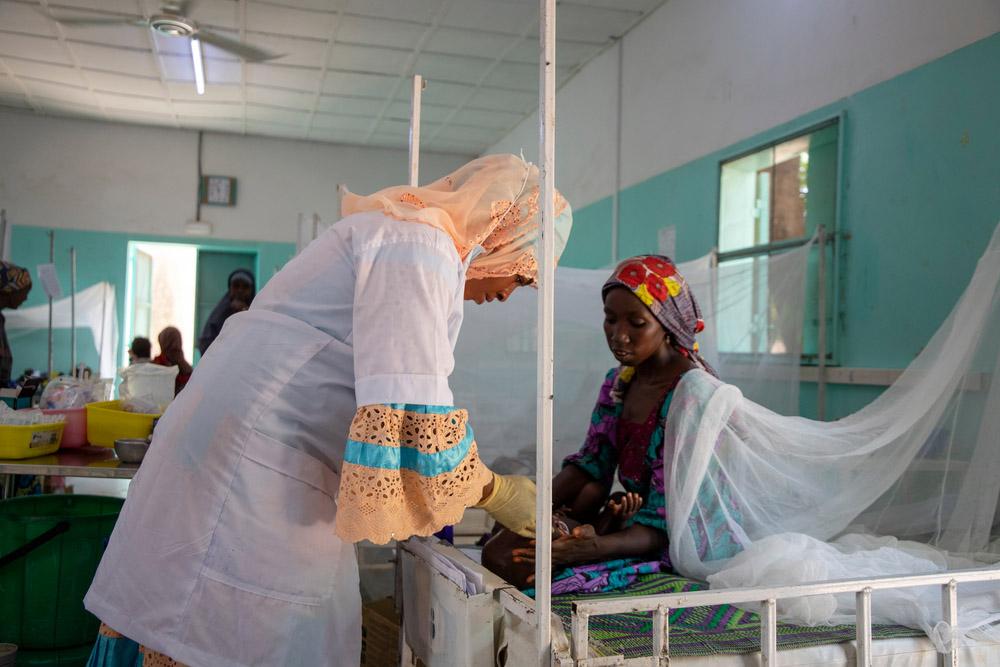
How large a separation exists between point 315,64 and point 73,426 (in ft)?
17.3

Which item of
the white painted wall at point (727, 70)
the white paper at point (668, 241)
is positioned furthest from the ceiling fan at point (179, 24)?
the white paper at point (668, 241)

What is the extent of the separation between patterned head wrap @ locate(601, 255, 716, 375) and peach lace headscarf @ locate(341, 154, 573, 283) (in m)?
0.65

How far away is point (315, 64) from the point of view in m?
7.41

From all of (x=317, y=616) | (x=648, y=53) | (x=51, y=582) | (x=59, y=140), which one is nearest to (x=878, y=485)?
(x=317, y=616)

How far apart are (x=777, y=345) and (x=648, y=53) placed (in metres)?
3.15

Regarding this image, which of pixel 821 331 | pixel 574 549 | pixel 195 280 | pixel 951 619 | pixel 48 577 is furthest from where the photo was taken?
pixel 195 280

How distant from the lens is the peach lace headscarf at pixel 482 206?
1.51 metres

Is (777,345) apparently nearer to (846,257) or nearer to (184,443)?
(846,257)

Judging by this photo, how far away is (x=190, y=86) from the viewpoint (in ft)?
26.7

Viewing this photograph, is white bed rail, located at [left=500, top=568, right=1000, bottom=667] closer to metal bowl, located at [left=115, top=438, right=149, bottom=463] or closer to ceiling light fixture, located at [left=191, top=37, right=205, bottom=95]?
metal bowl, located at [left=115, top=438, right=149, bottom=463]

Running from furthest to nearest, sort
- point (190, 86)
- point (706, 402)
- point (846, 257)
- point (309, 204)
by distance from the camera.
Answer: point (309, 204)
point (190, 86)
point (846, 257)
point (706, 402)

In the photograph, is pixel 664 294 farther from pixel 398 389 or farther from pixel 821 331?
pixel 821 331

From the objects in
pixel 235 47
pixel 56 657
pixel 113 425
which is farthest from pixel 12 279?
pixel 235 47

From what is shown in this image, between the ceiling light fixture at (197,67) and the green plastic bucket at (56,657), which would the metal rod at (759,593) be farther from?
the ceiling light fixture at (197,67)
